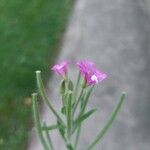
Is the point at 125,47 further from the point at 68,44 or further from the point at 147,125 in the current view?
the point at 147,125

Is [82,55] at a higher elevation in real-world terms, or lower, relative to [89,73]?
lower

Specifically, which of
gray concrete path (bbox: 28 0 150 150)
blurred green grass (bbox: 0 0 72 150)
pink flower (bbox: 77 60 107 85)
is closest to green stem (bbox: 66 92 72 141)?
pink flower (bbox: 77 60 107 85)

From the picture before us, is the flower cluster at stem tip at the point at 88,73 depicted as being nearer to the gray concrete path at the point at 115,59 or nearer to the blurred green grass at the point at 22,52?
the gray concrete path at the point at 115,59

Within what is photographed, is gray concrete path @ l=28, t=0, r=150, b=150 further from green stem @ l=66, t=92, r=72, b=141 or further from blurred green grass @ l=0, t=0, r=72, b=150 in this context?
green stem @ l=66, t=92, r=72, b=141

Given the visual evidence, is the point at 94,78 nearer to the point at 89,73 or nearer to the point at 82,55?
the point at 89,73

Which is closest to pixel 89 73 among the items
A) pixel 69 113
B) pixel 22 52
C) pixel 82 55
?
pixel 69 113

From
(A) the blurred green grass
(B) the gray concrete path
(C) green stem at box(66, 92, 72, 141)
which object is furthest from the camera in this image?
(A) the blurred green grass
